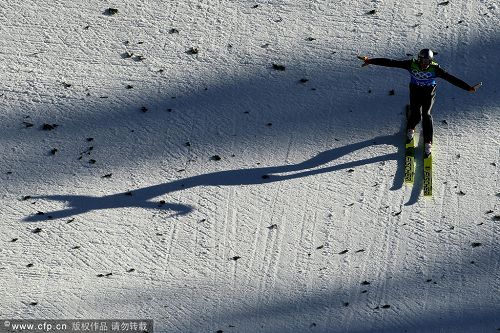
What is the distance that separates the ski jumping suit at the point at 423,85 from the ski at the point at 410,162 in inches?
6.8

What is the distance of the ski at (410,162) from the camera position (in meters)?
9.64

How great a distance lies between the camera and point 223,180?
962 centimetres

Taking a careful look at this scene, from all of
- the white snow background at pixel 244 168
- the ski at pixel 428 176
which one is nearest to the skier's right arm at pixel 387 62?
the white snow background at pixel 244 168

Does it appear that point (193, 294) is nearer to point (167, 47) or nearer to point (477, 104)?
point (167, 47)

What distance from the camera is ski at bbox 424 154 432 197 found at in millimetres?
9625

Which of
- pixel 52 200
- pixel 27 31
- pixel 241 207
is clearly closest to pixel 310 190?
pixel 241 207

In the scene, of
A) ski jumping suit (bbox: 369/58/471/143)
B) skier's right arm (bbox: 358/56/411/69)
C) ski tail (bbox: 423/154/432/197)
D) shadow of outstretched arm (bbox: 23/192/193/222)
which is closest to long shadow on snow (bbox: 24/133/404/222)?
shadow of outstretched arm (bbox: 23/192/193/222)

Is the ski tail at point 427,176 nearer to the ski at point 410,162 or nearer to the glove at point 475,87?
the ski at point 410,162

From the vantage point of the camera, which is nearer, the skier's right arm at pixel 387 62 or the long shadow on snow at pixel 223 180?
the skier's right arm at pixel 387 62

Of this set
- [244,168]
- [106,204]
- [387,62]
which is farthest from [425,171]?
[106,204]

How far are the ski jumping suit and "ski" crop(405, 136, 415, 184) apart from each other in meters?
0.17

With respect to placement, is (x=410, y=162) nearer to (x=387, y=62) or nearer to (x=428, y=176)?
(x=428, y=176)

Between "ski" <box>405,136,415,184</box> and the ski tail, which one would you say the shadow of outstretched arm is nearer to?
"ski" <box>405,136,415,184</box>

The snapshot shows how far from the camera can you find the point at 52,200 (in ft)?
31.3
